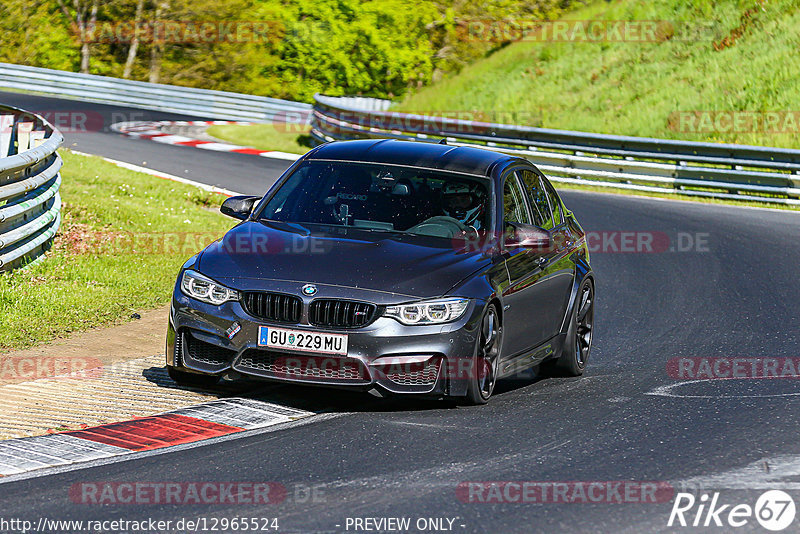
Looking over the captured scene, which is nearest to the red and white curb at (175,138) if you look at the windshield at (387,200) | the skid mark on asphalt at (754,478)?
the windshield at (387,200)

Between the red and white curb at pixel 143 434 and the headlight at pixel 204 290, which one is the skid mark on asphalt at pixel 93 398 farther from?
the headlight at pixel 204 290

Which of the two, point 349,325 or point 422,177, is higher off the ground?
point 422,177

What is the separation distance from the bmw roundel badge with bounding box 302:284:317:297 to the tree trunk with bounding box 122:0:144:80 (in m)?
53.8

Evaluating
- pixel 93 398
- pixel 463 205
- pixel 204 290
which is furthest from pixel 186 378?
pixel 463 205

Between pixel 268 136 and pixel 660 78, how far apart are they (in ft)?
35.6

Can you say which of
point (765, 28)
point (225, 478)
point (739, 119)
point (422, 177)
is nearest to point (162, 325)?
point (422, 177)

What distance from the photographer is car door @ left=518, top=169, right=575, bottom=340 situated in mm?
8750

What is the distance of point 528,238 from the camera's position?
821cm

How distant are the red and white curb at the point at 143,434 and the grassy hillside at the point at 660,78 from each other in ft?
75.4

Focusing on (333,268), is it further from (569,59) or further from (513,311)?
(569,59)

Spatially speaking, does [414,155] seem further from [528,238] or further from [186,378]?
[186,378]

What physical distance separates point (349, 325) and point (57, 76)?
32889 millimetres

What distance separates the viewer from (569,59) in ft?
121

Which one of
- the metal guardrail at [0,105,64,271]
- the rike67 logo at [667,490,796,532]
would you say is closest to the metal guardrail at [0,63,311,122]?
the metal guardrail at [0,105,64,271]
